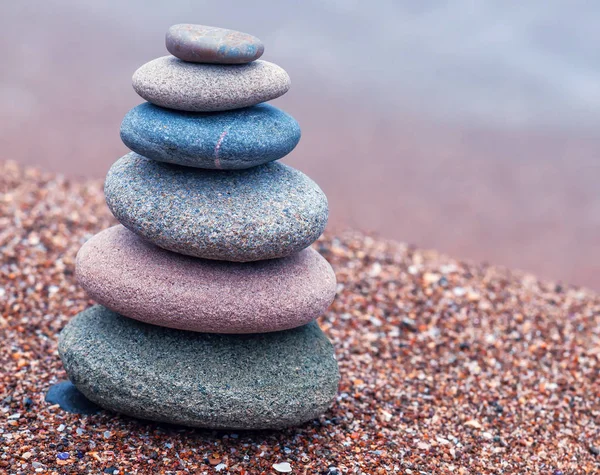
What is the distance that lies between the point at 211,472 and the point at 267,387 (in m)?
0.64

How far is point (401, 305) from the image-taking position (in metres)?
7.57

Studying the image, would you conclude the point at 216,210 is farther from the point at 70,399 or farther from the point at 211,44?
the point at 70,399

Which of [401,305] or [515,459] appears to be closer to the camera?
[515,459]

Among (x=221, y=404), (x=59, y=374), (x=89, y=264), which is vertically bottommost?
(x=59, y=374)

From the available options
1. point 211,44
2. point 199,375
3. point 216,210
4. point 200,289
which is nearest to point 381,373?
point 199,375

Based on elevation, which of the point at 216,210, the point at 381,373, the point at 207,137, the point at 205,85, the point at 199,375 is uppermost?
the point at 205,85

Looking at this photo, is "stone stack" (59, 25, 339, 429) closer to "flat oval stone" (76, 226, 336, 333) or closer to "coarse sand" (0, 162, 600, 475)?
"flat oval stone" (76, 226, 336, 333)

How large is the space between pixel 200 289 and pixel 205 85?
1.29m

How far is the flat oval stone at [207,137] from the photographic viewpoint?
4.36 metres

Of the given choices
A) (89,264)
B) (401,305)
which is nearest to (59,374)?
(89,264)

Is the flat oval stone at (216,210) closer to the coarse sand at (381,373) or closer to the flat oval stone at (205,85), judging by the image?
the flat oval stone at (205,85)

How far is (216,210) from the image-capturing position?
4.45 m

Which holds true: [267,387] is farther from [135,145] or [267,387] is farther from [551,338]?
[551,338]

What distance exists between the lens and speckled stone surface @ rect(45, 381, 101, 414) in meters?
5.12
